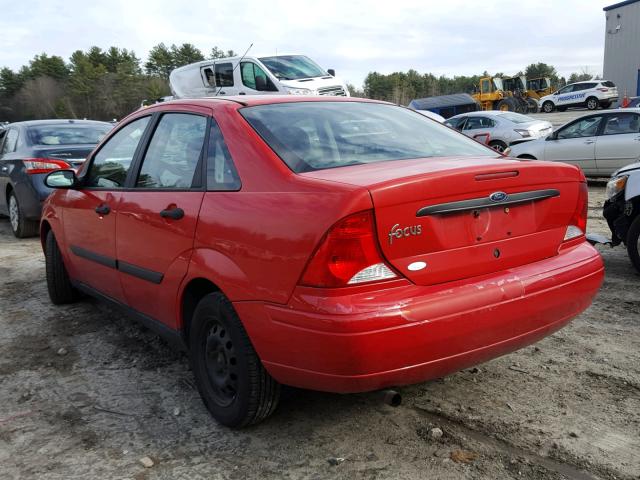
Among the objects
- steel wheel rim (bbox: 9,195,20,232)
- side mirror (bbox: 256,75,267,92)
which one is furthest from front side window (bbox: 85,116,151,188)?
side mirror (bbox: 256,75,267,92)

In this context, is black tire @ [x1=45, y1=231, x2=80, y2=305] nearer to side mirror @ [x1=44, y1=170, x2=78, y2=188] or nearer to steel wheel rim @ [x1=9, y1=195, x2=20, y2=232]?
side mirror @ [x1=44, y1=170, x2=78, y2=188]

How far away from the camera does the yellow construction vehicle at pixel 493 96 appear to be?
3803 centimetres

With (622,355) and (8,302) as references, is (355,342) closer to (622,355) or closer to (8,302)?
(622,355)

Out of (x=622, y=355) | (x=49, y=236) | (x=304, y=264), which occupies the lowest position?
(x=622, y=355)

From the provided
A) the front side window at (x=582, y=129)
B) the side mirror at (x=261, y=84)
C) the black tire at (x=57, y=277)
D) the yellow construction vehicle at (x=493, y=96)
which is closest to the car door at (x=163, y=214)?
the black tire at (x=57, y=277)

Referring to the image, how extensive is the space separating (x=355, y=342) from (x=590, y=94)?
38407mm

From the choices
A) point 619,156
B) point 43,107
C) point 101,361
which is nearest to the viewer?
point 101,361

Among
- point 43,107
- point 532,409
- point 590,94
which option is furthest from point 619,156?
point 43,107

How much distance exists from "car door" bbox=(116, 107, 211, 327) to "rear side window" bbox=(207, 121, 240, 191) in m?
0.07

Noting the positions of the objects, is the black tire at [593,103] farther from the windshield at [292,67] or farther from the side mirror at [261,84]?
the side mirror at [261,84]

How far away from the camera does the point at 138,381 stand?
355cm

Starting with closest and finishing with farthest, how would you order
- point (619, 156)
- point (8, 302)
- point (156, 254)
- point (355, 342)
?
1. point (355, 342)
2. point (156, 254)
3. point (8, 302)
4. point (619, 156)

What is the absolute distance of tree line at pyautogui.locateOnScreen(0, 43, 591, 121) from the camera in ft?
260

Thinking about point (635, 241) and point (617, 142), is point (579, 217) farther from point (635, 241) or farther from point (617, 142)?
point (617, 142)
